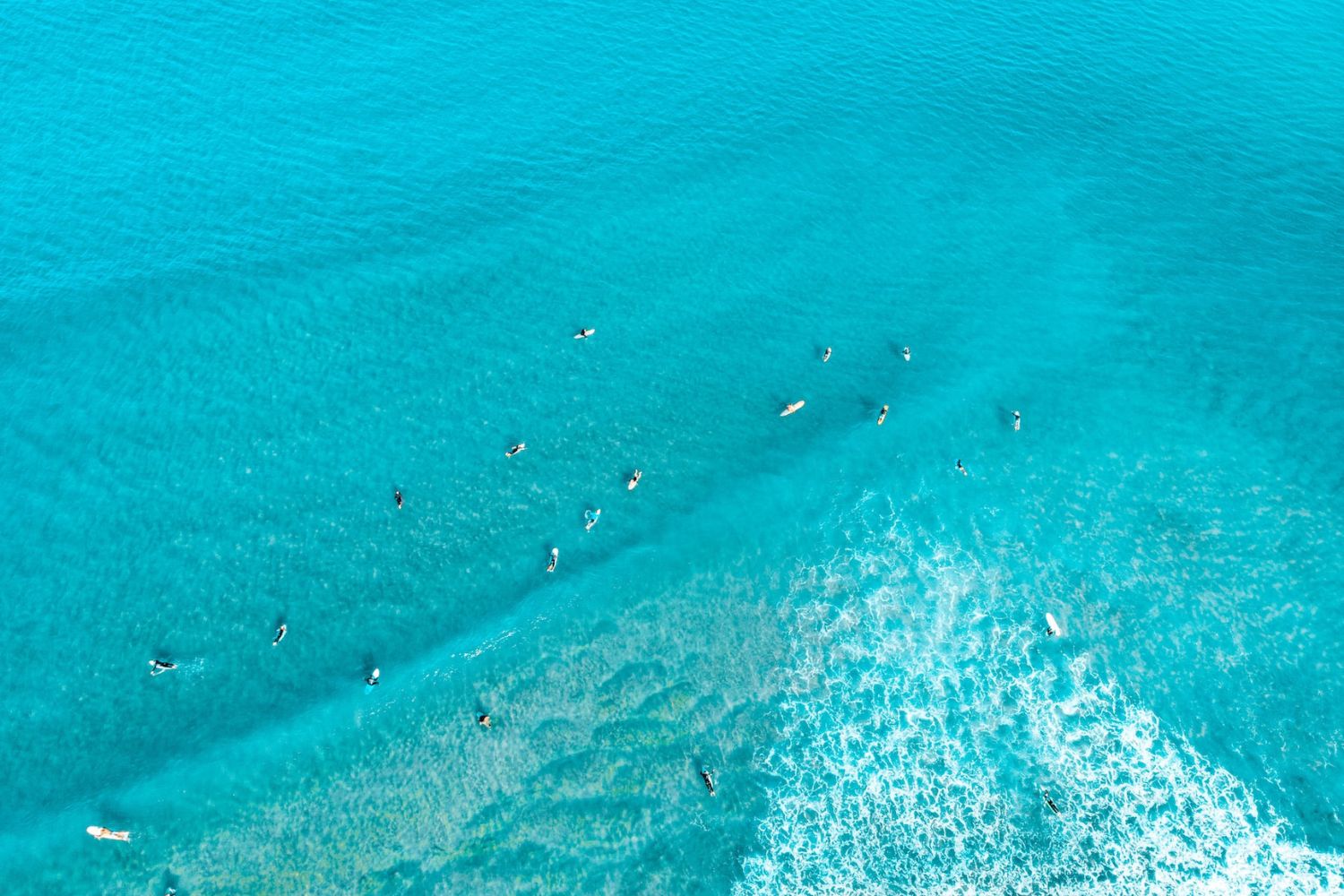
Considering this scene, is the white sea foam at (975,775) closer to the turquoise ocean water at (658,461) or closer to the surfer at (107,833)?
the turquoise ocean water at (658,461)

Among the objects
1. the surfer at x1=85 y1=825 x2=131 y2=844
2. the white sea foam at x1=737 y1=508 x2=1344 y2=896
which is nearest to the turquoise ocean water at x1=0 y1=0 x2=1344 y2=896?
the white sea foam at x1=737 y1=508 x2=1344 y2=896

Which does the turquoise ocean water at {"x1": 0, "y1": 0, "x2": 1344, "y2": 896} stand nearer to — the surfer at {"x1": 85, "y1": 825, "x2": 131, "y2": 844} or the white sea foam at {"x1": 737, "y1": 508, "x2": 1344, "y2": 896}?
the white sea foam at {"x1": 737, "y1": 508, "x2": 1344, "y2": 896}

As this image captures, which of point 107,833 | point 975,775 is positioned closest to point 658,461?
point 975,775

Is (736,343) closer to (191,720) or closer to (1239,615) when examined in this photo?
(1239,615)

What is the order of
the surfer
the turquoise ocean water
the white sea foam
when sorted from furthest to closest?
the turquoise ocean water → the white sea foam → the surfer

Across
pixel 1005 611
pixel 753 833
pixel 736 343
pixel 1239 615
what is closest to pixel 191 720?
pixel 753 833

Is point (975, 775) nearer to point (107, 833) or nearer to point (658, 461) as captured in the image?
point (658, 461)
